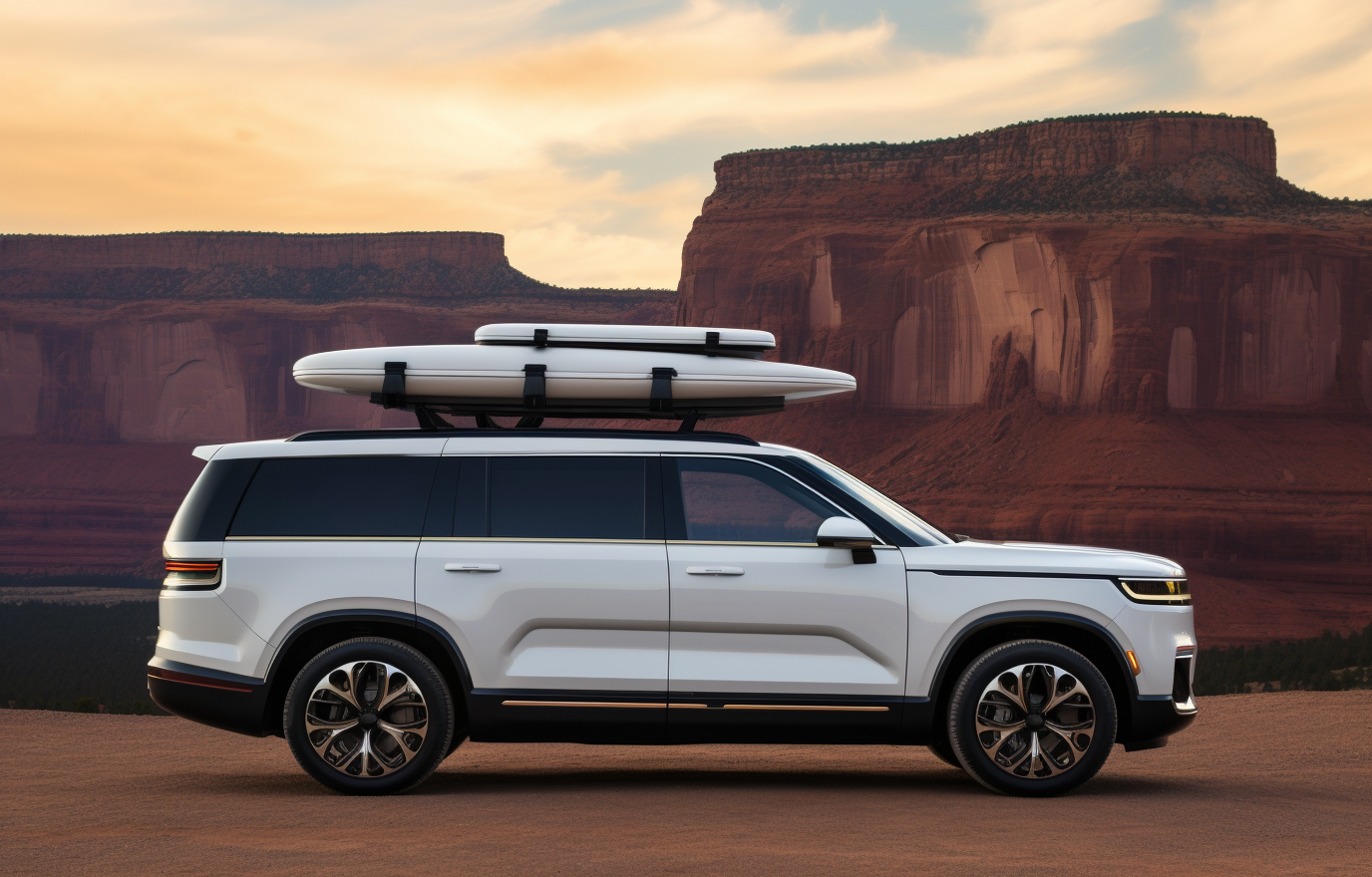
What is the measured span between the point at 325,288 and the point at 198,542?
9402 cm

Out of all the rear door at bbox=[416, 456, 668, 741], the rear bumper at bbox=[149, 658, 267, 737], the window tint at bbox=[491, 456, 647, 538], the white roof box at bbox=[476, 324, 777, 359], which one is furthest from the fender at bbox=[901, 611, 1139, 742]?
the rear bumper at bbox=[149, 658, 267, 737]

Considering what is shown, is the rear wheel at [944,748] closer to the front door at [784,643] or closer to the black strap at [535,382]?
the front door at [784,643]

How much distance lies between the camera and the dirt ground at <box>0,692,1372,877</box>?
5.82 meters

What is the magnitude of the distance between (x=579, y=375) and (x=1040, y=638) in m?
2.89

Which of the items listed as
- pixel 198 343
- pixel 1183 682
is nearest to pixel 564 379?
pixel 1183 682

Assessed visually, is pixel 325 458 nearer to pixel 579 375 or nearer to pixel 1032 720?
pixel 579 375

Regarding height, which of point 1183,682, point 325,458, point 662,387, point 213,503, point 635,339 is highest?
point 635,339

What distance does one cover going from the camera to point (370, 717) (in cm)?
748

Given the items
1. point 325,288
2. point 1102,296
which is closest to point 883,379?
point 1102,296

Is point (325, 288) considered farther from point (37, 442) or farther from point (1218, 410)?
point (1218, 410)

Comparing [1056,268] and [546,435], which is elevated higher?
[1056,268]

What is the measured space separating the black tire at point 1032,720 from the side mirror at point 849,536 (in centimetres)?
82

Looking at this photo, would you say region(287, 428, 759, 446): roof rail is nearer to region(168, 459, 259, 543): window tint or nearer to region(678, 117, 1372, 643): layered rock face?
region(168, 459, 259, 543): window tint

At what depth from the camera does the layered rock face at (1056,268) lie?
187 feet
